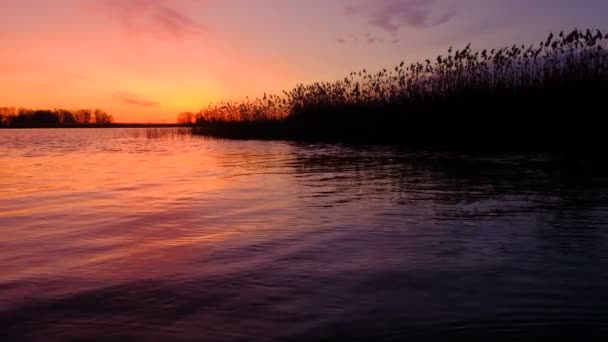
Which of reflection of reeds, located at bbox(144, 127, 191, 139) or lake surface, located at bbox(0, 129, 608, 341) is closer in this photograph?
lake surface, located at bbox(0, 129, 608, 341)

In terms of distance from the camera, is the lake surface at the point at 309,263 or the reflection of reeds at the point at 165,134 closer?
the lake surface at the point at 309,263

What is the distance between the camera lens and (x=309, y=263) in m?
3.50

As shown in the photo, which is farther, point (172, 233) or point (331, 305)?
point (172, 233)

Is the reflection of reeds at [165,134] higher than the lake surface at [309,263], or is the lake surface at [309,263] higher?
the reflection of reeds at [165,134]

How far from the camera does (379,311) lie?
258 cm

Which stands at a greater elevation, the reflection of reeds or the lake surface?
the reflection of reeds

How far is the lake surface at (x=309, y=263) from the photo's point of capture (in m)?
2.45

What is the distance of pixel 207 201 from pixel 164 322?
13.8 feet

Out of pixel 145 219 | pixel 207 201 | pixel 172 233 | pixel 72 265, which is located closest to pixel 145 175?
pixel 207 201

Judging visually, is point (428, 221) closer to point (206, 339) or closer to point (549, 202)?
point (549, 202)

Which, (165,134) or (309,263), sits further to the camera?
(165,134)

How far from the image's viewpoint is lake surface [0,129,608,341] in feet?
8.04

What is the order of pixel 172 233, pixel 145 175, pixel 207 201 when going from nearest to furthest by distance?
pixel 172 233 → pixel 207 201 → pixel 145 175

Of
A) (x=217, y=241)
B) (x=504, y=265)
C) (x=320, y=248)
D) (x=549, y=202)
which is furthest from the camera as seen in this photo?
(x=549, y=202)
